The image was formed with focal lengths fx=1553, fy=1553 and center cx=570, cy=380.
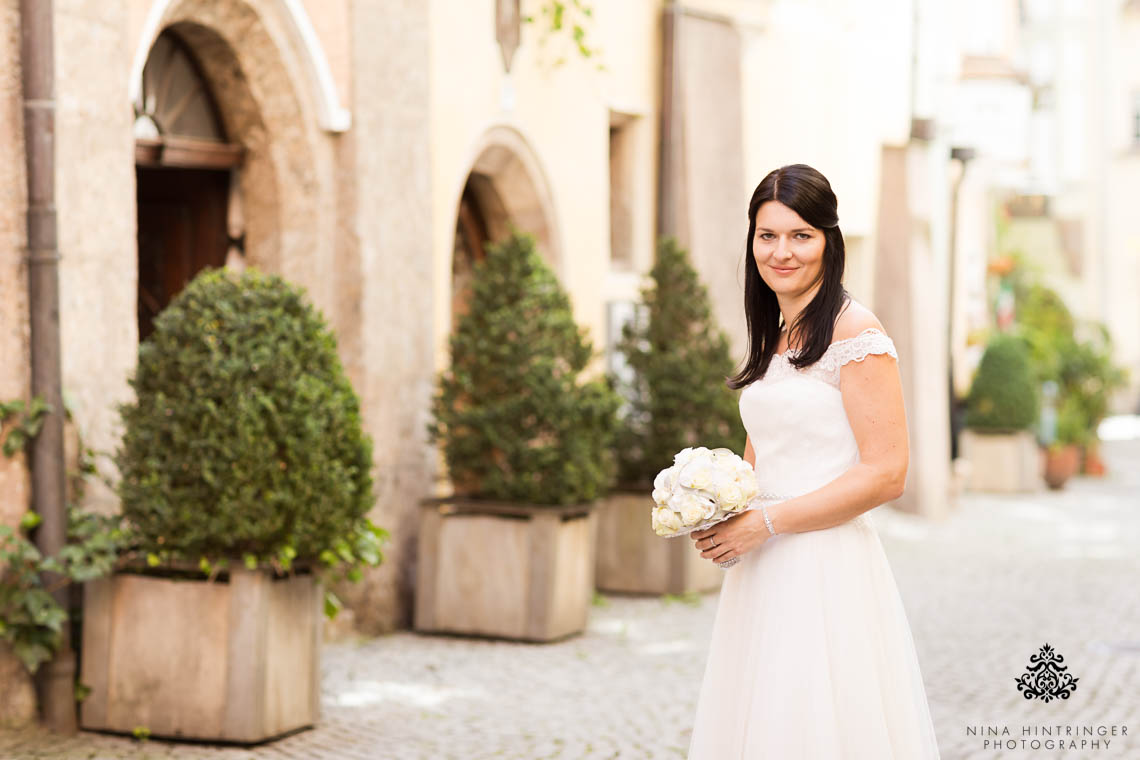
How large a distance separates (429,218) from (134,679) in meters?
3.63

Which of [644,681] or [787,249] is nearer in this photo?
[787,249]

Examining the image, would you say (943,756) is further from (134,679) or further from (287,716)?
(134,679)

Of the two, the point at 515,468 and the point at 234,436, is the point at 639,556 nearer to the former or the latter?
the point at 515,468

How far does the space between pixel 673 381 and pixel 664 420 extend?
0.26 metres

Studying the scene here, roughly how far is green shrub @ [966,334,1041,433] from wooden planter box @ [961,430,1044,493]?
12 cm

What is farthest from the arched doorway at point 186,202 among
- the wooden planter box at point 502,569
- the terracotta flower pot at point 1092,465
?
the terracotta flower pot at point 1092,465

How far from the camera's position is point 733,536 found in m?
3.62

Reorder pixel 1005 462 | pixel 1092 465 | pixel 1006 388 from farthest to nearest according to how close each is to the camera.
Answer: pixel 1092 465
pixel 1006 388
pixel 1005 462

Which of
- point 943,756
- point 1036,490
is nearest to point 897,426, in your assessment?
point 943,756

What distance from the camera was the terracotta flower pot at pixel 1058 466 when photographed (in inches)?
730

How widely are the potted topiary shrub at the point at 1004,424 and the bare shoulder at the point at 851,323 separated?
49.5 ft

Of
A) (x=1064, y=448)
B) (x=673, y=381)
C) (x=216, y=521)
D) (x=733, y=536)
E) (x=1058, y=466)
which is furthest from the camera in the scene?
(x=1064, y=448)

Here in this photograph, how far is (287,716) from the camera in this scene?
20.3ft

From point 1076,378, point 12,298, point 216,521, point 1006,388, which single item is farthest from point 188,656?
point 1076,378
